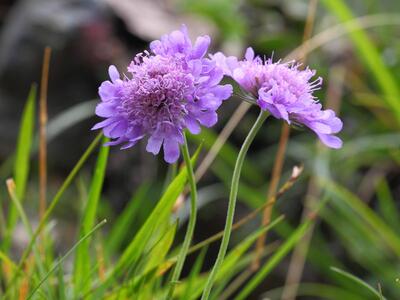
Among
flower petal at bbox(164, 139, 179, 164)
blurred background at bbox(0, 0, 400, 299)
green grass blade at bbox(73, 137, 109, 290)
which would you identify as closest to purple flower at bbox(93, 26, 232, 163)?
flower petal at bbox(164, 139, 179, 164)

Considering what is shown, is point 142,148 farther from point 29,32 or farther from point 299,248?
point 299,248

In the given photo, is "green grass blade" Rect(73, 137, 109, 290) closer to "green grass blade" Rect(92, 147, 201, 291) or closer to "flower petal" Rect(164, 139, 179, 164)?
"green grass blade" Rect(92, 147, 201, 291)

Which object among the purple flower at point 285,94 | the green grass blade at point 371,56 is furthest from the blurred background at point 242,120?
the purple flower at point 285,94

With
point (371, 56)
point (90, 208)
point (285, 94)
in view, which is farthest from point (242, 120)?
point (285, 94)

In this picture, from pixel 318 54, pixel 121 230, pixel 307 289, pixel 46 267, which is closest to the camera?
pixel 46 267

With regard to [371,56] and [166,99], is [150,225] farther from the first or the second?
[371,56]

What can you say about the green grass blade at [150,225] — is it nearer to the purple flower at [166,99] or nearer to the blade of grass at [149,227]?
the blade of grass at [149,227]

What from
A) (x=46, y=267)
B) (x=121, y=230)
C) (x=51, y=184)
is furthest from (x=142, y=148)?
(x=46, y=267)
